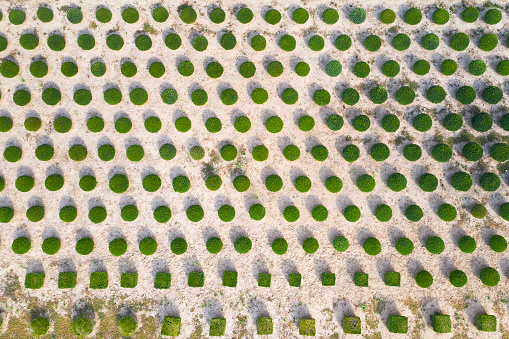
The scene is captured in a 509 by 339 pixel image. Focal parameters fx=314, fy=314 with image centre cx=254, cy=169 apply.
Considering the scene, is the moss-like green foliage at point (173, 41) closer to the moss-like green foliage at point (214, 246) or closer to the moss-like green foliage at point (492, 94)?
the moss-like green foliage at point (214, 246)

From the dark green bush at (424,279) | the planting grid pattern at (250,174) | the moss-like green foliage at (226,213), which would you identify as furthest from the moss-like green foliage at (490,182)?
the moss-like green foliage at (226,213)

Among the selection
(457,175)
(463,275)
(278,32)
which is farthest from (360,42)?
(463,275)

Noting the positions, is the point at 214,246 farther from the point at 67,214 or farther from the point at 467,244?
the point at 467,244

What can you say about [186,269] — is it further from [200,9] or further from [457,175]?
[457,175]

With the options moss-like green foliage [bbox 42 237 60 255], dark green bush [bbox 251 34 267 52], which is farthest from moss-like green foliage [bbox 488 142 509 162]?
moss-like green foliage [bbox 42 237 60 255]

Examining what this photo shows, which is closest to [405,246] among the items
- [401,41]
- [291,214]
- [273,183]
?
[291,214]

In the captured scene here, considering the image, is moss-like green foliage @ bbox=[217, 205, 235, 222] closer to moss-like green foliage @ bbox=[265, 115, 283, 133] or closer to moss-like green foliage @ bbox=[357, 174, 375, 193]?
moss-like green foliage @ bbox=[265, 115, 283, 133]
